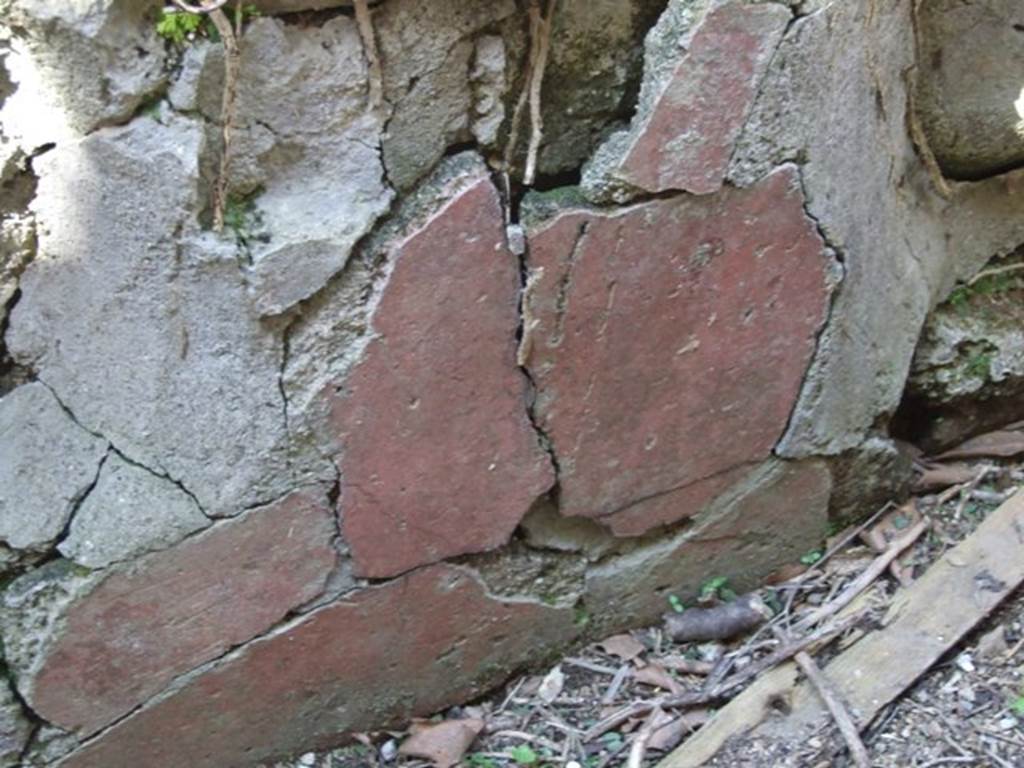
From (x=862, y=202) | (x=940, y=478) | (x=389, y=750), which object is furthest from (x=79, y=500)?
(x=940, y=478)

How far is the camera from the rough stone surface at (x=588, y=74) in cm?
223

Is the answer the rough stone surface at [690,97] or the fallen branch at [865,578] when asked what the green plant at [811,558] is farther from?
the rough stone surface at [690,97]

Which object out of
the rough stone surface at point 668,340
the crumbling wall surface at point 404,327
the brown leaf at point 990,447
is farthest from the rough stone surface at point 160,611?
the brown leaf at point 990,447

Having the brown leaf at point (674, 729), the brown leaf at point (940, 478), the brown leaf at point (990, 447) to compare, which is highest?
the brown leaf at point (990, 447)

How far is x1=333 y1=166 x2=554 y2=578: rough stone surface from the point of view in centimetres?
220

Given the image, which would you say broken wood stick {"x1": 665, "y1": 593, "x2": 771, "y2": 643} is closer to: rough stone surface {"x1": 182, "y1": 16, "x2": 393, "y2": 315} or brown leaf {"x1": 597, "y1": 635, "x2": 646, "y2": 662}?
brown leaf {"x1": 597, "y1": 635, "x2": 646, "y2": 662}

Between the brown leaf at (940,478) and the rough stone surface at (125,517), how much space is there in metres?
1.55

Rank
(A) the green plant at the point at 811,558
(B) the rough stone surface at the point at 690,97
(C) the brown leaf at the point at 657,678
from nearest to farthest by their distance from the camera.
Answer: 1. (B) the rough stone surface at the point at 690,97
2. (C) the brown leaf at the point at 657,678
3. (A) the green plant at the point at 811,558

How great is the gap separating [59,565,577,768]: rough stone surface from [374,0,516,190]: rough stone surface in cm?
74

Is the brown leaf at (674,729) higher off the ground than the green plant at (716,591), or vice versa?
the green plant at (716,591)

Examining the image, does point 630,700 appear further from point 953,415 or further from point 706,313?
point 953,415

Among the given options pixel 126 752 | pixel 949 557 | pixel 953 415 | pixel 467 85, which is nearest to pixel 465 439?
pixel 467 85

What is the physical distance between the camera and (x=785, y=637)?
2.67 m

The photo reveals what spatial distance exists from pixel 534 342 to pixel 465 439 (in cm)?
20
